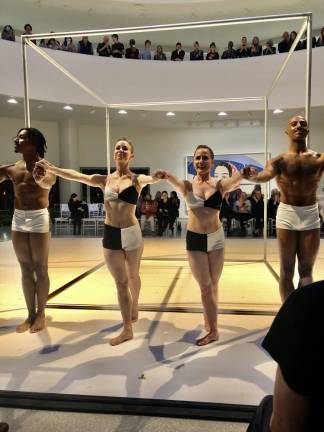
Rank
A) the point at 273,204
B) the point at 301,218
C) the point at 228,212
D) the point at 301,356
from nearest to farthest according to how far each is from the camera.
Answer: the point at 301,356 → the point at 301,218 → the point at 273,204 → the point at 228,212

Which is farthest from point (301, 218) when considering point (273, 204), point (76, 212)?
point (76, 212)

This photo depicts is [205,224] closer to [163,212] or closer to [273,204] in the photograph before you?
[273,204]

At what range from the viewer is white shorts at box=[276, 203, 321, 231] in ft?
9.53

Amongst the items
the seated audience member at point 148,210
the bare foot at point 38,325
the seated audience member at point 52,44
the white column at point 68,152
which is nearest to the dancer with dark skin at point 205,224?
the bare foot at point 38,325

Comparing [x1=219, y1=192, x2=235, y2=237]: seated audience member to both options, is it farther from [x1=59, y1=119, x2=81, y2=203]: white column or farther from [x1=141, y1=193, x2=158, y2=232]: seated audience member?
[x1=59, y1=119, x2=81, y2=203]: white column

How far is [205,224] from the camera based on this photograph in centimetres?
297

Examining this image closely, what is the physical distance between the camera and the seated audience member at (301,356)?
70 centimetres

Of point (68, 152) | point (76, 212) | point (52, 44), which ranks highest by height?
point (52, 44)

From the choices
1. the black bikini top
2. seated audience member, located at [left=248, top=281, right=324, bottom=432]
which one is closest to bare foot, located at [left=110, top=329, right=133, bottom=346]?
the black bikini top

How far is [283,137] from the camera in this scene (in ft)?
42.0

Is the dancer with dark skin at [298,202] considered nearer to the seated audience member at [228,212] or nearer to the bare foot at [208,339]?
the bare foot at [208,339]

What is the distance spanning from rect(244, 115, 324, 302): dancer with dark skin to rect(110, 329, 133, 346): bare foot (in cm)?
130

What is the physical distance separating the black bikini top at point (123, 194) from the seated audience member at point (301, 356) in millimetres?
2374

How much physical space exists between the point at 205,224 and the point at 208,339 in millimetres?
938
